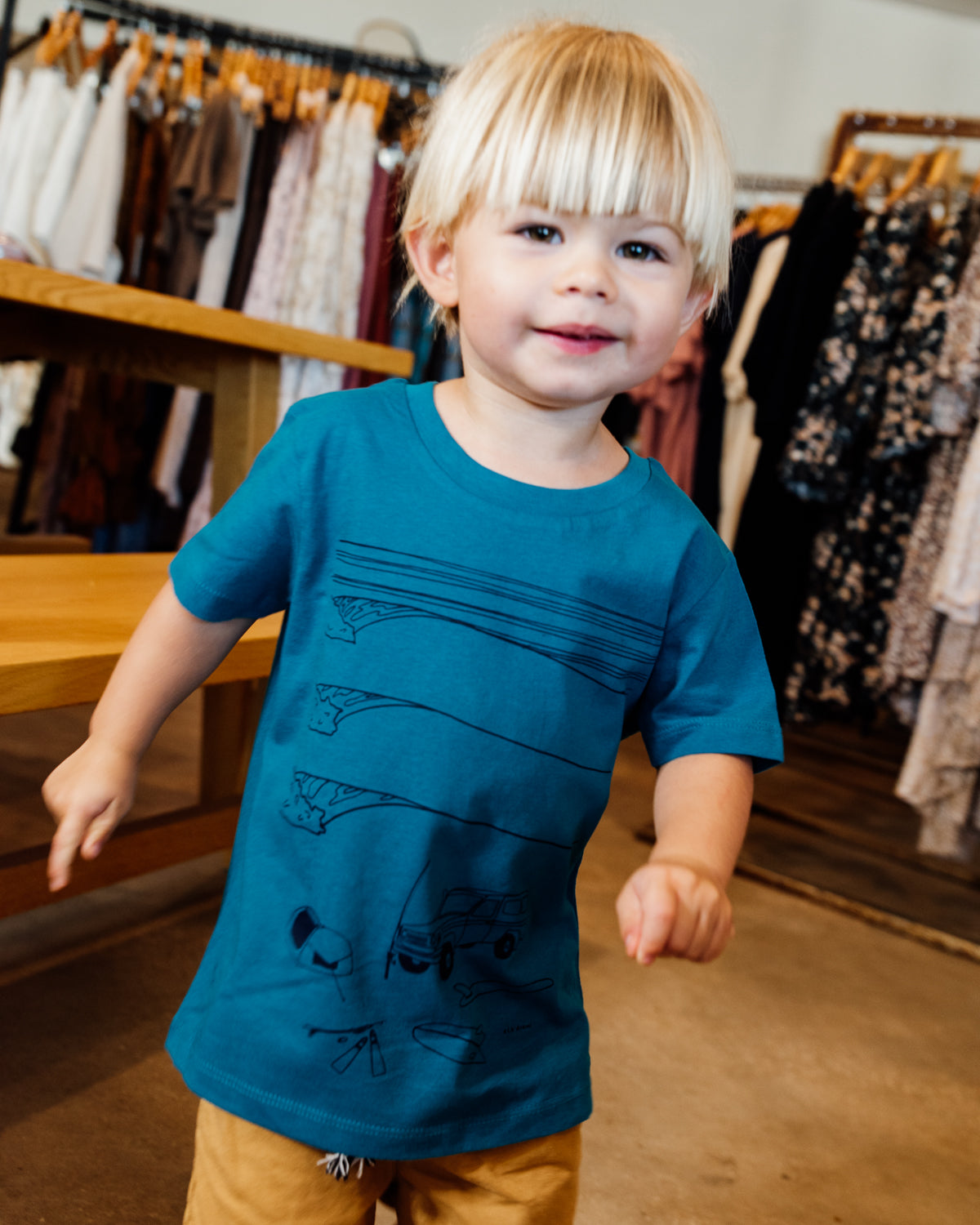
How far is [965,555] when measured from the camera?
1.92m

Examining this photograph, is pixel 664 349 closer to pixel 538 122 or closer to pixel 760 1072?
pixel 538 122

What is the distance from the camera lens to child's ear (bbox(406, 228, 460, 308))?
660 millimetres

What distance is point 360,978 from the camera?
1.89 feet

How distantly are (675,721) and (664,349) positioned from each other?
0.22 meters

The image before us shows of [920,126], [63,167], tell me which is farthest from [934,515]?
[63,167]

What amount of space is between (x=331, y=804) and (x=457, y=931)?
100 millimetres

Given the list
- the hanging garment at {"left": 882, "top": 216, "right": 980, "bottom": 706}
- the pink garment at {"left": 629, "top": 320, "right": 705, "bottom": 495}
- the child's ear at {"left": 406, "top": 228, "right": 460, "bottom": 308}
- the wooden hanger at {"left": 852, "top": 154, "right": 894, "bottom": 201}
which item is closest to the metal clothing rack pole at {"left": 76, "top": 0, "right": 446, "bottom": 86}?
the pink garment at {"left": 629, "top": 320, "right": 705, "bottom": 495}

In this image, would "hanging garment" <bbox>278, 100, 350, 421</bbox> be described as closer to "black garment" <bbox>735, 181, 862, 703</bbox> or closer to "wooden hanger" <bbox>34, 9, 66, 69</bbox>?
"wooden hanger" <bbox>34, 9, 66, 69</bbox>

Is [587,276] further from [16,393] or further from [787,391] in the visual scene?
[16,393]

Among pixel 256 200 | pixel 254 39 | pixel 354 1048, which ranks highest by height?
pixel 254 39

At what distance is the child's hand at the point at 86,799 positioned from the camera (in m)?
0.62

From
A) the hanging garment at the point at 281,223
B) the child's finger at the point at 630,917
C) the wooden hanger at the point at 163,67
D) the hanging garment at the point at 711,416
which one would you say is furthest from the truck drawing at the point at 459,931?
the wooden hanger at the point at 163,67

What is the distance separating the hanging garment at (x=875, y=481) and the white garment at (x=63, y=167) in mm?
1958

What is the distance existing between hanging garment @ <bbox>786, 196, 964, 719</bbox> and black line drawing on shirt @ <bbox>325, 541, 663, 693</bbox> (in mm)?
1633
